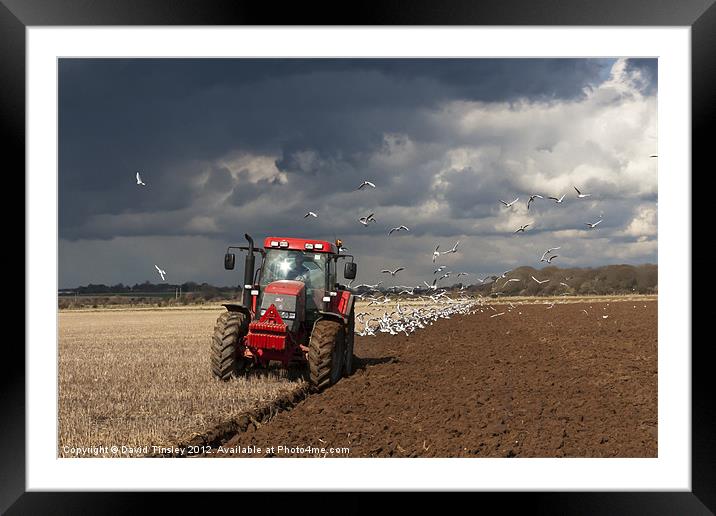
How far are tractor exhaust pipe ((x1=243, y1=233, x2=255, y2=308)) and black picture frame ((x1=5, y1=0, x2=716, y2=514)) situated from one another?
597 cm

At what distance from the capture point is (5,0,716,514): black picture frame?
5.98 metres

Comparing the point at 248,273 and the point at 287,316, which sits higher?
the point at 248,273

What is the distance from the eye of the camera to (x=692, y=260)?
630 centimetres

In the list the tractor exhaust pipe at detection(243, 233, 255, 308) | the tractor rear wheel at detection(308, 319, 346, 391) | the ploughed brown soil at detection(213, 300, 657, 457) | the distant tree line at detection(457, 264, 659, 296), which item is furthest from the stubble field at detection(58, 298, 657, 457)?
the distant tree line at detection(457, 264, 659, 296)

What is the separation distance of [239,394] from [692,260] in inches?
280

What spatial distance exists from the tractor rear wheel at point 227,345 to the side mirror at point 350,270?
6.74ft

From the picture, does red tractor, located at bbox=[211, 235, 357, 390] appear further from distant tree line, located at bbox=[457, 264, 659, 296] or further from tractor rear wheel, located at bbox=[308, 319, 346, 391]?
distant tree line, located at bbox=[457, 264, 659, 296]

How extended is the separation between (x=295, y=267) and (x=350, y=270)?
1156 millimetres

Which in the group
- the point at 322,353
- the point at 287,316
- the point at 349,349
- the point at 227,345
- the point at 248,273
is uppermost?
the point at 248,273
